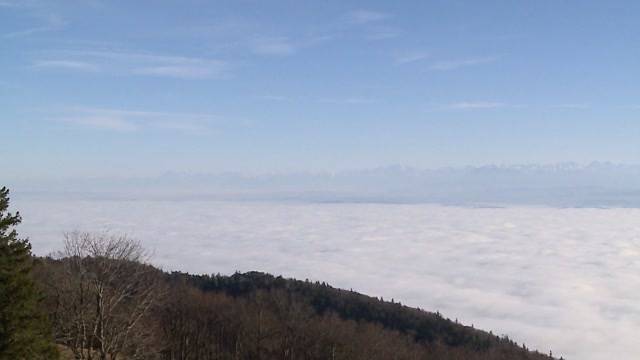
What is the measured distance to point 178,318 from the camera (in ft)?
262

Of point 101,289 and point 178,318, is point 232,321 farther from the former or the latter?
point 101,289

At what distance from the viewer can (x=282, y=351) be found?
79.1 meters

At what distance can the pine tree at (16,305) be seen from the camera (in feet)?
74.7

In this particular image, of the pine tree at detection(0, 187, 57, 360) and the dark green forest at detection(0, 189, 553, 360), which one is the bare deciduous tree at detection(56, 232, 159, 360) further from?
the pine tree at detection(0, 187, 57, 360)

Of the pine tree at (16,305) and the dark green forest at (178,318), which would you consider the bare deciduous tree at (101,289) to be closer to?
the dark green forest at (178,318)

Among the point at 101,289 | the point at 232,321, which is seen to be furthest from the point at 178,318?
the point at 101,289

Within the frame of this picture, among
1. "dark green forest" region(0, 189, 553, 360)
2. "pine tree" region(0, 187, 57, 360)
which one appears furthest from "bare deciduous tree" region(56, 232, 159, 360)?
"pine tree" region(0, 187, 57, 360)

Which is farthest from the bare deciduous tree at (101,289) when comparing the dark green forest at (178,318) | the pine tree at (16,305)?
the pine tree at (16,305)

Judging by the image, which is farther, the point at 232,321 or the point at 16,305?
the point at 232,321

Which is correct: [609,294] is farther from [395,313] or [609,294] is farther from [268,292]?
[268,292]

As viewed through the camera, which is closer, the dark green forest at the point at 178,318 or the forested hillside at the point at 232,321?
the dark green forest at the point at 178,318

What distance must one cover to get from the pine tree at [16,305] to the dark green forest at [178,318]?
0.04m

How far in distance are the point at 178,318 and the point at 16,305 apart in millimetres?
58539

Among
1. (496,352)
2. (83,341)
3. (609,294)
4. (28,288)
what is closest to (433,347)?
(496,352)
